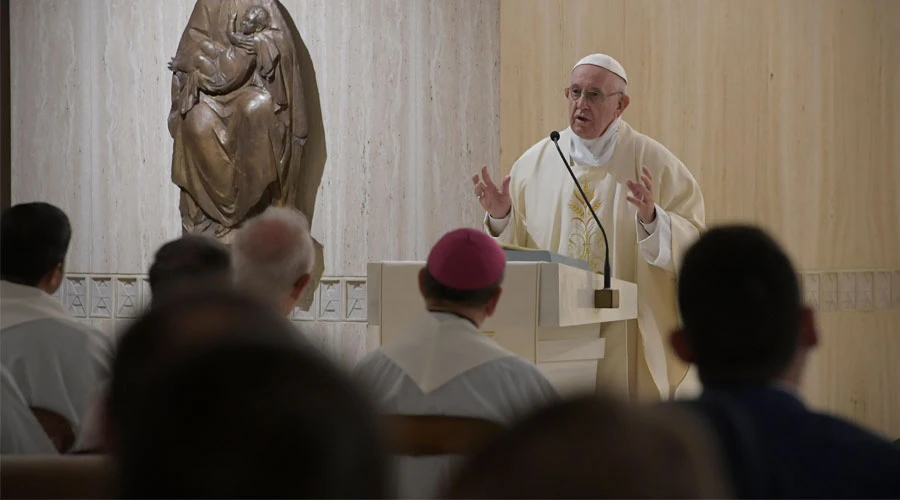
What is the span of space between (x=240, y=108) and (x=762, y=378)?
7.02 m

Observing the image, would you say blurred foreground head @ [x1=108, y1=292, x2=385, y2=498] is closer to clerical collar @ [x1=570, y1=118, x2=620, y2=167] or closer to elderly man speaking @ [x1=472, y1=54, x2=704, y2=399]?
elderly man speaking @ [x1=472, y1=54, x2=704, y2=399]

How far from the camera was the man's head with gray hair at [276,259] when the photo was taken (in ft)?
12.3

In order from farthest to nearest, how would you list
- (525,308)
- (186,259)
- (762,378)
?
(525,308)
(186,259)
(762,378)

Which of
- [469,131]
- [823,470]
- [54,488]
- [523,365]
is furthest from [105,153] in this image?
[823,470]

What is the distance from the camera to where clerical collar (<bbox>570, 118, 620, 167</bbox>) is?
6.25 metres

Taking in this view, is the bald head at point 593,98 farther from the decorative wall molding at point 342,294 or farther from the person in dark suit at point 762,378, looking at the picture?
the person in dark suit at point 762,378

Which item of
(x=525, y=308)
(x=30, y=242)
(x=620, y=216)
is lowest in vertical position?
(x=525, y=308)

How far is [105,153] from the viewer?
927 centimetres

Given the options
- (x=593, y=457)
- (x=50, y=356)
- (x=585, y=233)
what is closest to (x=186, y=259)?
(x=50, y=356)

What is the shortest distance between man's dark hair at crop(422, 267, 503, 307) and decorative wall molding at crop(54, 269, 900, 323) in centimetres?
425

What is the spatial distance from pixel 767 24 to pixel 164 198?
463 cm

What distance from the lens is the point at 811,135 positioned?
7926mm

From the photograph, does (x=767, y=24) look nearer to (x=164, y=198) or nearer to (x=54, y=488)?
(x=164, y=198)

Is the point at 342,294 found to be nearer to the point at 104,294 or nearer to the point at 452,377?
the point at 104,294
